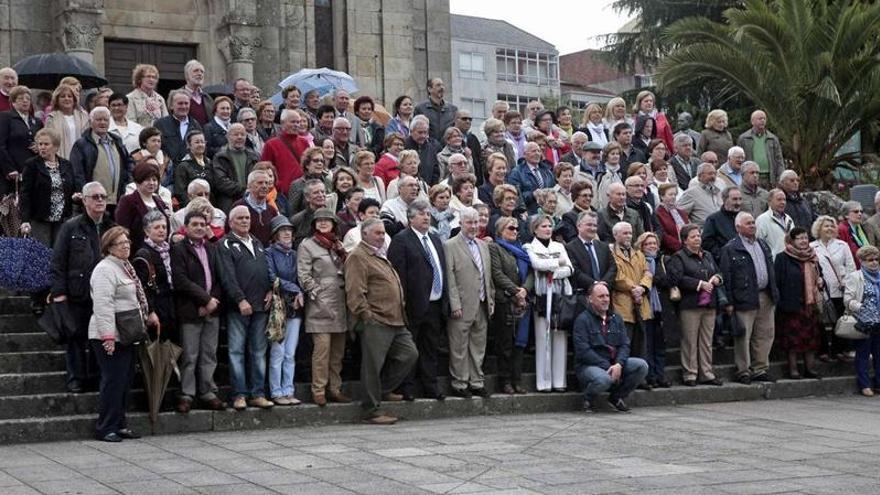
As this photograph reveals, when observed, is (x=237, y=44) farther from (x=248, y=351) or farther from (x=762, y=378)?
(x=762, y=378)

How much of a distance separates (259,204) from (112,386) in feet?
9.58

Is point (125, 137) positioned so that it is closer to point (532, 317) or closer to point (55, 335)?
point (55, 335)

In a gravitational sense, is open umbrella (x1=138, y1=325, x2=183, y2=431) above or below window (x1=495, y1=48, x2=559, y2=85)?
below

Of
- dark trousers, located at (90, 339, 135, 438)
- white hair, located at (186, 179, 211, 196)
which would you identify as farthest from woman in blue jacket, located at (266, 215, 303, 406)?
dark trousers, located at (90, 339, 135, 438)

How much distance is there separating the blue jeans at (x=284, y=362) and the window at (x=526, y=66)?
84.2 metres

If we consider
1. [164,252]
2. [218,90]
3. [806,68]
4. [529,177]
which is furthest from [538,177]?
[806,68]

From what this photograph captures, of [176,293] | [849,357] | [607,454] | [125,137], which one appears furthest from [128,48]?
[607,454]

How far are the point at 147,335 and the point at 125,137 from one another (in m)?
3.79

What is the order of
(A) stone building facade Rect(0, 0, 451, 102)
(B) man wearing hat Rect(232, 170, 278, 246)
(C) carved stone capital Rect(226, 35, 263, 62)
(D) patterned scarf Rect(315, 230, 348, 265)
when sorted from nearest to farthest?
(D) patterned scarf Rect(315, 230, 348, 265)
(B) man wearing hat Rect(232, 170, 278, 246)
(A) stone building facade Rect(0, 0, 451, 102)
(C) carved stone capital Rect(226, 35, 263, 62)

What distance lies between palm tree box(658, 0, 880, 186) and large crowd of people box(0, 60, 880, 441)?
16.4 ft

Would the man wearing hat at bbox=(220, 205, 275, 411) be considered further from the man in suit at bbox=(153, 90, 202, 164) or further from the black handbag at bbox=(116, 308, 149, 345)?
the man in suit at bbox=(153, 90, 202, 164)

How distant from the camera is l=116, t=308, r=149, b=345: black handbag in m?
11.5

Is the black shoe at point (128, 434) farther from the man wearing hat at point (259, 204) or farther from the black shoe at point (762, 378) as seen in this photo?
the black shoe at point (762, 378)

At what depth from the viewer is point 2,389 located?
481 inches
